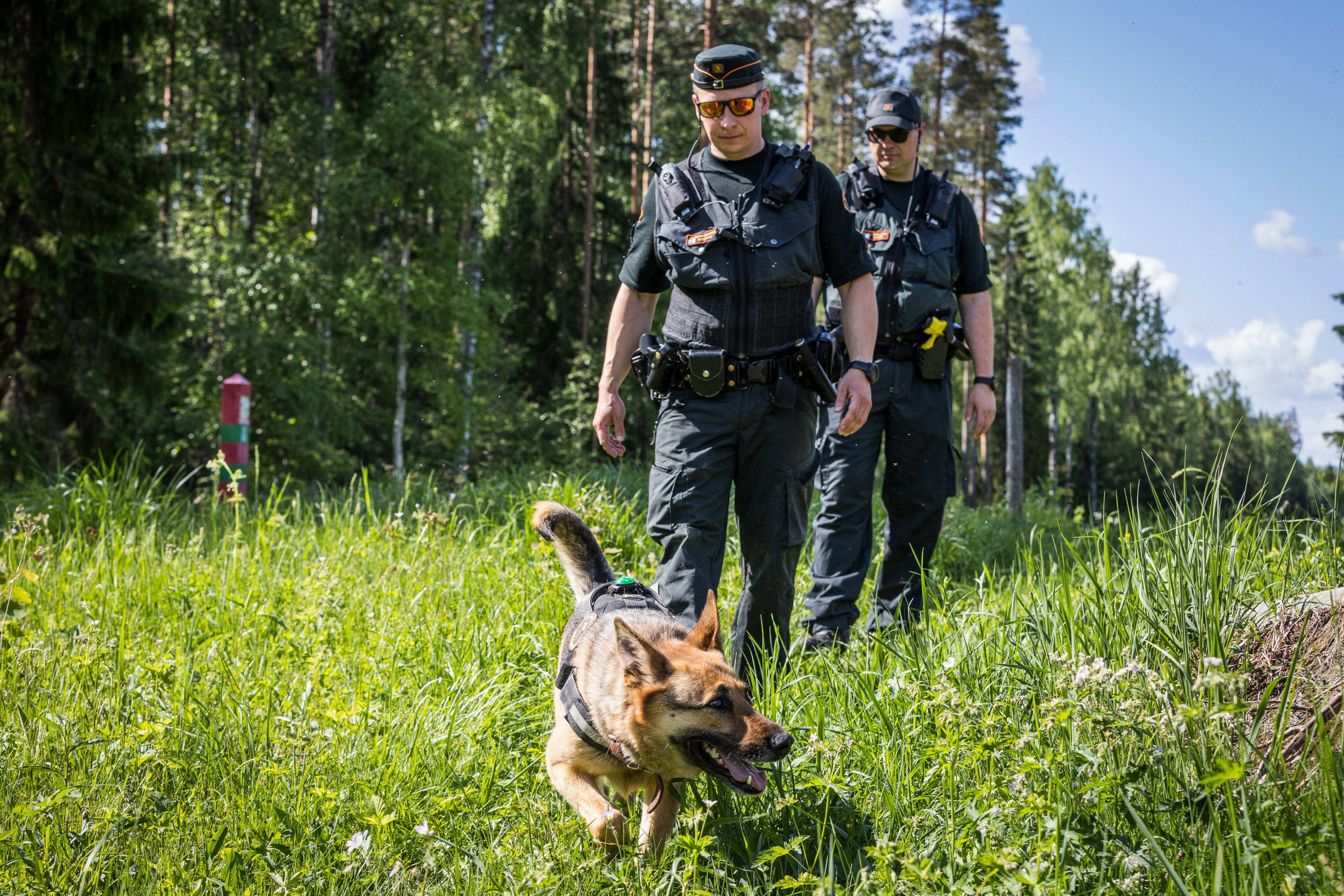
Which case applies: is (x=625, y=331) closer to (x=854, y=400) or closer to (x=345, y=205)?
(x=854, y=400)

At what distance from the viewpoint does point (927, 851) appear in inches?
86.7

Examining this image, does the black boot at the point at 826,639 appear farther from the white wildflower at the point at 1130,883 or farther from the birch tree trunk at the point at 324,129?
the birch tree trunk at the point at 324,129

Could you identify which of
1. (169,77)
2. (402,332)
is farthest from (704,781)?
(169,77)

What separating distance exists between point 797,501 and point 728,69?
5.36ft

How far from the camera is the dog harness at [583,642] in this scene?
2.60 m

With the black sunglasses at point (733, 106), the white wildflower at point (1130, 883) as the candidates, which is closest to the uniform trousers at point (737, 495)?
the black sunglasses at point (733, 106)

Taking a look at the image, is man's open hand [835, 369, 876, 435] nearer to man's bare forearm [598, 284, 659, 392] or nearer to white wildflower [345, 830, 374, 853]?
man's bare forearm [598, 284, 659, 392]

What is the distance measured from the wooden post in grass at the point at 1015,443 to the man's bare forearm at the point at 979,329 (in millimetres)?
7026

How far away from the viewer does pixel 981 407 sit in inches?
172

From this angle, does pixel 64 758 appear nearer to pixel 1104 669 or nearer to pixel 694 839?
pixel 694 839

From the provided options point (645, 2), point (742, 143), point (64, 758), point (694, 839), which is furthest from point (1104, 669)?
point (645, 2)

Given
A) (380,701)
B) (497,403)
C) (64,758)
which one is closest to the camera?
(64,758)

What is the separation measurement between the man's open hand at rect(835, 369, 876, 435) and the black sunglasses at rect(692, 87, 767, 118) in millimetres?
1050

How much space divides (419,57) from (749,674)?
20945 millimetres
